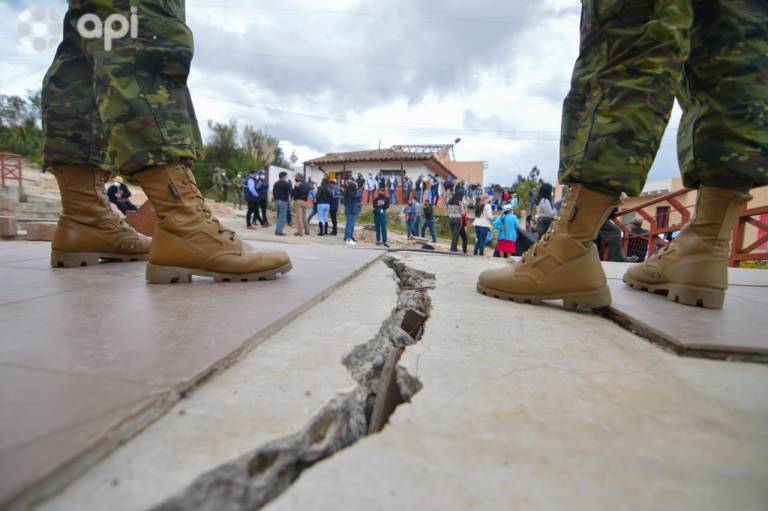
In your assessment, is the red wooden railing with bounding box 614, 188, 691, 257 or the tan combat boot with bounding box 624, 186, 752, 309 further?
the red wooden railing with bounding box 614, 188, 691, 257

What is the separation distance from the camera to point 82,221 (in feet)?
5.32

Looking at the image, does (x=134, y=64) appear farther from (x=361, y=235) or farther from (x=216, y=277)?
(x=361, y=235)

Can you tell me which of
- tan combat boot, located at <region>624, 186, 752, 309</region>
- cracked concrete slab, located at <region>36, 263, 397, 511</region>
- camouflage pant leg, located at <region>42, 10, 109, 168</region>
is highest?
camouflage pant leg, located at <region>42, 10, 109, 168</region>

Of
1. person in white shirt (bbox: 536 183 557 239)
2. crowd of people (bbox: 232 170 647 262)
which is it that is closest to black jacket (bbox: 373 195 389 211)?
crowd of people (bbox: 232 170 647 262)

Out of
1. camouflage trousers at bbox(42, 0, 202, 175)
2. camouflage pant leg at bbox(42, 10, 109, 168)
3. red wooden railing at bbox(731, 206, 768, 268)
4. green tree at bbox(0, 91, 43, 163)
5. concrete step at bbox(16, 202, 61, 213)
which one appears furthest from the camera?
green tree at bbox(0, 91, 43, 163)

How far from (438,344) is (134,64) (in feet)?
4.04

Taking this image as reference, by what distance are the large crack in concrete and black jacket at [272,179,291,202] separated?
312 inches

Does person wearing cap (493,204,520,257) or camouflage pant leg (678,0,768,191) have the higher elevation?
camouflage pant leg (678,0,768,191)

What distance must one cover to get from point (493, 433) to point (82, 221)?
1.82m

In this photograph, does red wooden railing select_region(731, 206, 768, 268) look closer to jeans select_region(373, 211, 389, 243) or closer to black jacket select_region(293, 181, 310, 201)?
jeans select_region(373, 211, 389, 243)

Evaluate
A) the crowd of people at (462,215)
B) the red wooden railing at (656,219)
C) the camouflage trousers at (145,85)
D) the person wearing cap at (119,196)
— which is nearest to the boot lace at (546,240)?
the camouflage trousers at (145,85)

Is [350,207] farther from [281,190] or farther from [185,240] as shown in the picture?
[185,240]

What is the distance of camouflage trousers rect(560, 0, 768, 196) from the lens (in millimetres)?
1093

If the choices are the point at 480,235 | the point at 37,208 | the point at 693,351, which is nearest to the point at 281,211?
the point at 480,235
